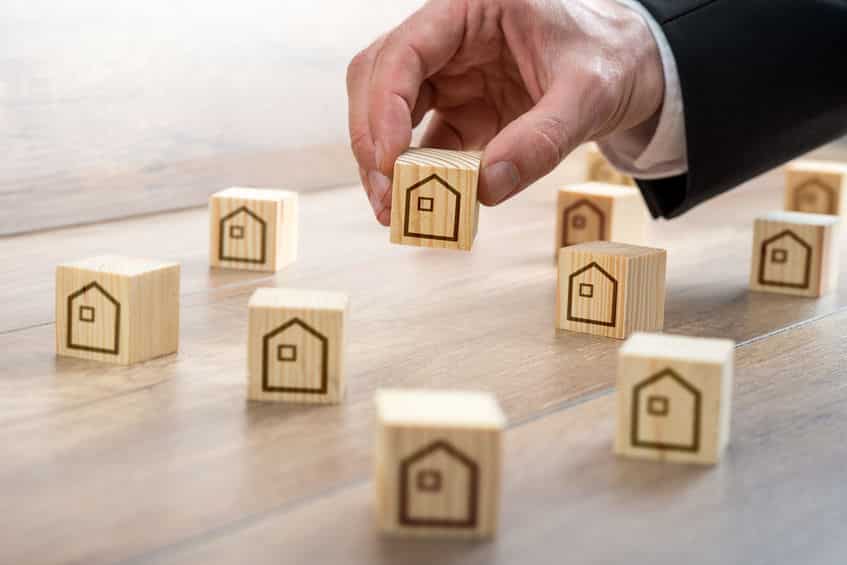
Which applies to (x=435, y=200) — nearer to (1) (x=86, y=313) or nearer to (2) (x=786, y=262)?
(1) (x=86, y=313)

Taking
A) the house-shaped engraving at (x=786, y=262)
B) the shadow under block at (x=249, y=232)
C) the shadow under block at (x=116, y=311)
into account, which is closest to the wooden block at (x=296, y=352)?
the shadow under block at (x=116, y=311)

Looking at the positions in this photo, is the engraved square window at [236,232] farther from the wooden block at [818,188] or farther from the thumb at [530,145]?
the wooden block at [818,188]

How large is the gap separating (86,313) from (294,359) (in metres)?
0.23

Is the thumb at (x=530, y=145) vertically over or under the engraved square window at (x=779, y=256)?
over

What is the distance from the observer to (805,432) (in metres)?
1.01

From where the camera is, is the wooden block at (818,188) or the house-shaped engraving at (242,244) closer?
the house-shaped engraving at (242,244)

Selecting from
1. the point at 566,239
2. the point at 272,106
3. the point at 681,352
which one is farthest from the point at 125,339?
the point at 272,106

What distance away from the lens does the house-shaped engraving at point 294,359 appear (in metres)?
1.05

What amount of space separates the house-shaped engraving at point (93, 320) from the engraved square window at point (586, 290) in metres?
0.47

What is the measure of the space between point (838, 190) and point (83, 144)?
121 cm

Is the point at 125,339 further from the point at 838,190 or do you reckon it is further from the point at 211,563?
the point at 838,190

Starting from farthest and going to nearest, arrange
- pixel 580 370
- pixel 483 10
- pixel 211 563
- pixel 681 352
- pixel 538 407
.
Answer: pixel 483 10, pixel 580 370, pixel 538 407, pixel 681 352, pixel 211 563

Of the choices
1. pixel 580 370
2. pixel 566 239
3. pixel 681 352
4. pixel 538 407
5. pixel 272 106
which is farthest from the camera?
pixel 272 106

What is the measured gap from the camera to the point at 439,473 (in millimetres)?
785
